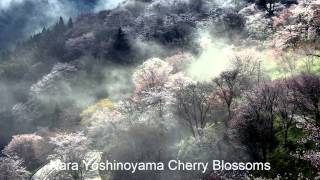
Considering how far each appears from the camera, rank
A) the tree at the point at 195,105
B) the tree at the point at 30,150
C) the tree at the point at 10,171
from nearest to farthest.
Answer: the tree at the point at 195,105 < the tree at the point at 10,171 < the tree at the point at 30,150

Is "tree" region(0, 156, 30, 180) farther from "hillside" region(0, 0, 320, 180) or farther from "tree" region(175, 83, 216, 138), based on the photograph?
"tree" region(175, 83, 216, 138)

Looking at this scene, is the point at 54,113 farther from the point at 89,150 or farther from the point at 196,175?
the point at 196,175

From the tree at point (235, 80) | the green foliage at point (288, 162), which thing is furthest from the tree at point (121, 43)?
the green foliage at point (288, 162)

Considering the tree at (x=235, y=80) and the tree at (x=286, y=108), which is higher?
the tree at (x=235, y=80)

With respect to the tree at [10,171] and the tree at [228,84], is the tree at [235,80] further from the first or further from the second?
the tree at [10,171]

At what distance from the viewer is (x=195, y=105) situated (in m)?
61.2

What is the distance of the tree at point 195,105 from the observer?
60156mm

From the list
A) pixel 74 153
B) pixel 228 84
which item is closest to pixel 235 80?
pixel 228 84

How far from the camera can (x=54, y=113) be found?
9881cm

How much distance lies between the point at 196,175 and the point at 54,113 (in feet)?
183

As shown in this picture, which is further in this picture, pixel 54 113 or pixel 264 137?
pixel 54 113

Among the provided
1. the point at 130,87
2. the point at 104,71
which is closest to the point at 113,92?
the point at 130,87

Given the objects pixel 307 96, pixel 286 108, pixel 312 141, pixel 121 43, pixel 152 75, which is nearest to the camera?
pixel 312 141

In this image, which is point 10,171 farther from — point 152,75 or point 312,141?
point 312,141
